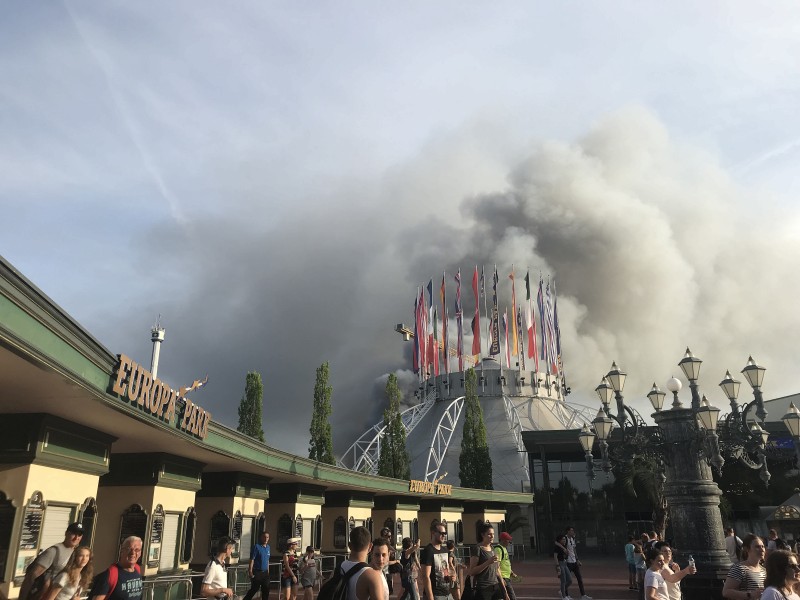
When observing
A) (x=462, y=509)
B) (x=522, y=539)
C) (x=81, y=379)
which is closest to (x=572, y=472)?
(x=522, y=539)

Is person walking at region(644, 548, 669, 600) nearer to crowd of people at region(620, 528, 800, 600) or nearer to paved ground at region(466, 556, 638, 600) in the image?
crowd of people at region(620, 528, 800, 600)

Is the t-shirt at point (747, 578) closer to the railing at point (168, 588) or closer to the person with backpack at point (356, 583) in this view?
the person with backpack at point (356, 583)

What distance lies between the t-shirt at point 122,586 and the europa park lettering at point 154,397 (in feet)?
11.8

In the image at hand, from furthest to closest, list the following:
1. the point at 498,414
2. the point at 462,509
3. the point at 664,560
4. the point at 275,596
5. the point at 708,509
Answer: the point at 498,414, the point at 462,509, the point at 275,596, the point at 708,509, the point at 664,560

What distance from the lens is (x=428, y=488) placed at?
3100cm

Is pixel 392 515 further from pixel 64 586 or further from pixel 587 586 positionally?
pixel 64 586

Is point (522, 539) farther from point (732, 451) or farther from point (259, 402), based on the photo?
point (732, 451)

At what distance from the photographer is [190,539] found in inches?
648

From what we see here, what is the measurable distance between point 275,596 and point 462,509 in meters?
20.8

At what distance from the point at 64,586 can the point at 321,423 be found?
35539 mm

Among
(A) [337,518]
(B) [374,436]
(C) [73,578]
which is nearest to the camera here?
(C) [73,578]

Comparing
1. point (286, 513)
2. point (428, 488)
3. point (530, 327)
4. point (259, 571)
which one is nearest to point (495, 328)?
point (530, 327)

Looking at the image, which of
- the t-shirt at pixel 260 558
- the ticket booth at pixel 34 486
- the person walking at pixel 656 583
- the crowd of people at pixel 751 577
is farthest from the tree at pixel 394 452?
the person walking at pixel 656 583

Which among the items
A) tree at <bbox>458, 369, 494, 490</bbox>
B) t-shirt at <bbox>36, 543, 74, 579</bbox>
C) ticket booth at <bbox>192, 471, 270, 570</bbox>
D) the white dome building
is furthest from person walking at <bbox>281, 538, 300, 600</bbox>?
the white dome building
